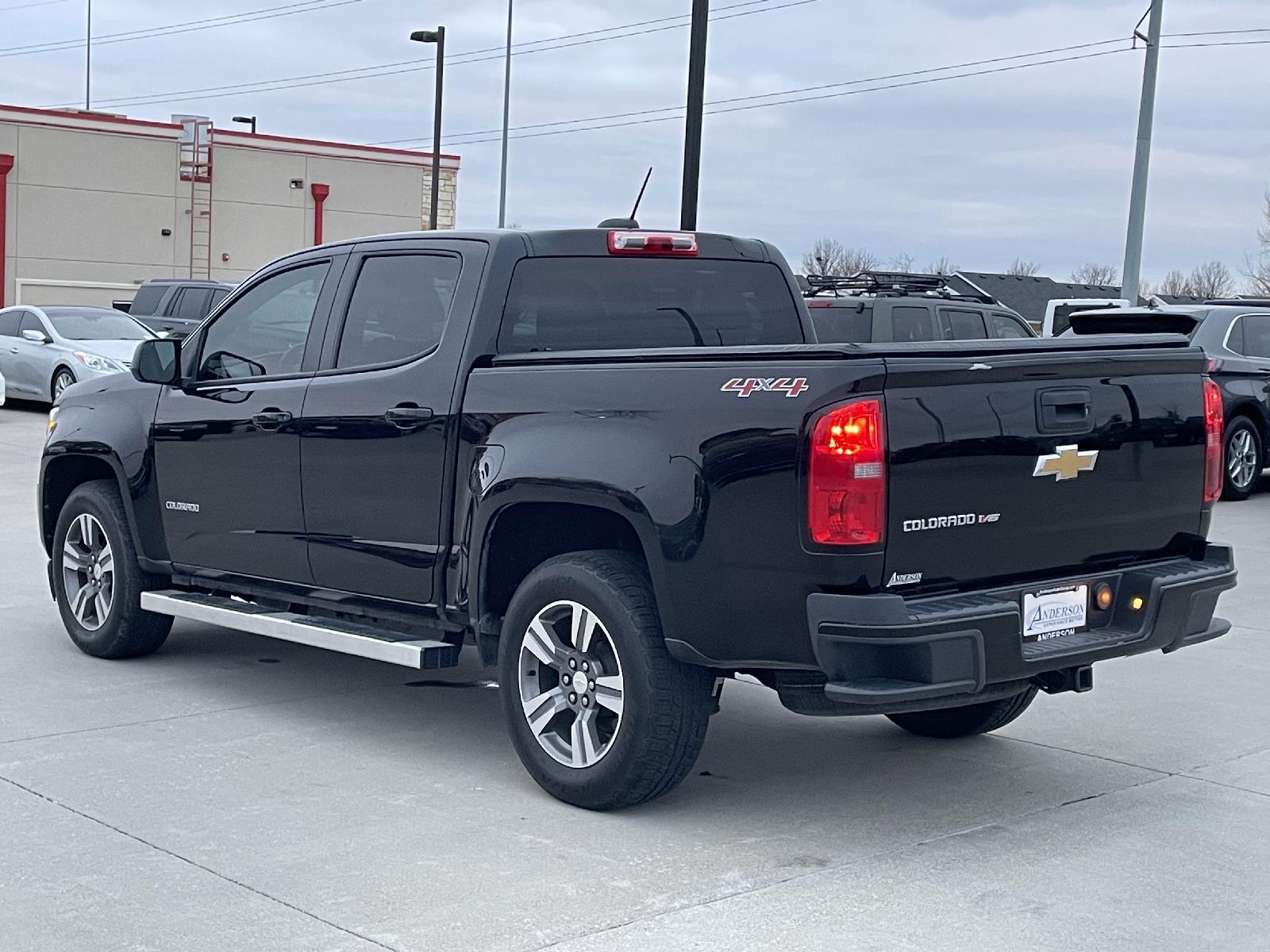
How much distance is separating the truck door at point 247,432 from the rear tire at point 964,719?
101 inches

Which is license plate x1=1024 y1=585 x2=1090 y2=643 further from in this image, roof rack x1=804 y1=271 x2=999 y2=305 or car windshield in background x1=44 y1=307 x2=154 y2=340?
car windshield in background x1=44 y1=307 x2=154 y2=340

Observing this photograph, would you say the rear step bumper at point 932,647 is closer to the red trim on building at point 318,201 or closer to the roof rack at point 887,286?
the roof rack at point 887,286

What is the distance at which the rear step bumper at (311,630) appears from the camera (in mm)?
6117

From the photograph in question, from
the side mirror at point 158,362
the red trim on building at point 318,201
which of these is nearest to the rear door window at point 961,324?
the side mirror at point 158,362

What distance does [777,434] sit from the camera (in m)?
4.99

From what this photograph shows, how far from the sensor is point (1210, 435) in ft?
19.5

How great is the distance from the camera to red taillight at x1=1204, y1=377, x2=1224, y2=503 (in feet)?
19.4

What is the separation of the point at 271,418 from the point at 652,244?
1743 millimetres

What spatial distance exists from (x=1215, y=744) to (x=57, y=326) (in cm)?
2031

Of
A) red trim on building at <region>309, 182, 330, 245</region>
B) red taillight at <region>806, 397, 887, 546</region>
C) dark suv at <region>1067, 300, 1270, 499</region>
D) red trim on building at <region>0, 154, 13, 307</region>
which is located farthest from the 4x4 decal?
red trim on building at <region>309, 182, 330, 245</region>

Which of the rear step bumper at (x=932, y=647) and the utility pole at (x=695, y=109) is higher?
the utility pole at (x=695, y=109)

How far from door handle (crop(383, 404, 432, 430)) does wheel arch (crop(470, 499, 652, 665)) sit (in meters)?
0.56

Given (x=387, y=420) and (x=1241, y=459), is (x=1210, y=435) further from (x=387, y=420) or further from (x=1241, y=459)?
(x=1241, y=459)

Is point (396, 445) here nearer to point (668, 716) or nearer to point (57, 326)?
point (668, 716)
